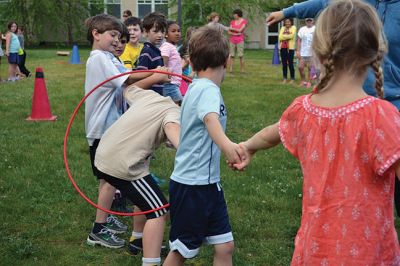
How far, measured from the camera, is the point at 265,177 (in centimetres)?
665

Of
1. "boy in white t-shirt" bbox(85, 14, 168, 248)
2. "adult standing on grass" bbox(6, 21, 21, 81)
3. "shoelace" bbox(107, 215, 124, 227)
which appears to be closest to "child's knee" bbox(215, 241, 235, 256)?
"boy in white t-shirt" bbox(85, 14, 168, 248)

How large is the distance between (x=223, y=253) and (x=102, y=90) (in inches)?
70.0

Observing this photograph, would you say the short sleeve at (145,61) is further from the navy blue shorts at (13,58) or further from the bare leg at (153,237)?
the navy blue shorts at (13,58)

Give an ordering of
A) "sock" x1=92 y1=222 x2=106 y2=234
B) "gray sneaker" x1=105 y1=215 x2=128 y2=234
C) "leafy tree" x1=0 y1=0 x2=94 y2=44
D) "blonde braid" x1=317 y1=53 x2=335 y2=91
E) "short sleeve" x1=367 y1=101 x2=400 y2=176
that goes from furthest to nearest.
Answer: "leafy tree" x1=0 y1=0 x2=94 y2=44 → "gray sneaker" x1=105 y1=215 x2=128 y2=234 → "sock" x1=92 y1=222 x2=106 y2=234 → "blonde braid" x1=317 y1=53 x2=335 y2=91 → "short sleeve" x1=367 y1=101 x2=400 y2=176

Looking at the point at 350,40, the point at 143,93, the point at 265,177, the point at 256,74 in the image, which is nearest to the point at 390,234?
the point at 350,40

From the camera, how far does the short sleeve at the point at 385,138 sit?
211 cm

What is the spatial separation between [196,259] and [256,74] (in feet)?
46.7

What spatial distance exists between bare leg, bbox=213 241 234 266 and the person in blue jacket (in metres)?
1.21

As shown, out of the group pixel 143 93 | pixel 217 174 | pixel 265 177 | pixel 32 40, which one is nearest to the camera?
pixel 217 174

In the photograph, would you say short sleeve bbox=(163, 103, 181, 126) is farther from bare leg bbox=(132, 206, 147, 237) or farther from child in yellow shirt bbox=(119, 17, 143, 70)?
child in yellow shirt bbox=(119, 17, 143, 70)

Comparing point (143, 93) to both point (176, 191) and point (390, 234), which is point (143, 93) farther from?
point (390, 234)

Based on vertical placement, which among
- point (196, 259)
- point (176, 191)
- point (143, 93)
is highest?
point (143, 93)

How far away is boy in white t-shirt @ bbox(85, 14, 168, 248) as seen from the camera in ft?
14.8

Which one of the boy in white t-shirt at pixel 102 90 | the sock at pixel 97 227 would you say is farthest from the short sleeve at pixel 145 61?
the sock at pixel 97 227
